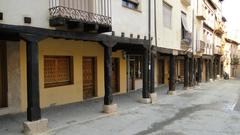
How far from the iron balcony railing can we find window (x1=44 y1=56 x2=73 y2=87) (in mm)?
3410

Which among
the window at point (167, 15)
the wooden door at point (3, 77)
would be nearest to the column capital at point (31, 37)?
the wooden door at point (3, 77)

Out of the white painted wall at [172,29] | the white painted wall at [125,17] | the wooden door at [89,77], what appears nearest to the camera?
the white painted wall at [125,17]

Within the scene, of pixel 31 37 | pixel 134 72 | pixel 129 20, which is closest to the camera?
pixel 31 37

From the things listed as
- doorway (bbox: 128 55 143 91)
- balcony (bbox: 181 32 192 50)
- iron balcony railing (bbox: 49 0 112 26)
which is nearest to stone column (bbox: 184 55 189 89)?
balcony (bbox: 181 32 192 50)

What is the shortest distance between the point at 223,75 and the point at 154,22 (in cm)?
3358

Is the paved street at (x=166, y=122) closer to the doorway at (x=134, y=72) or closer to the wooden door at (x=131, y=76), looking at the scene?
the wooden door at (x=131, y=76)

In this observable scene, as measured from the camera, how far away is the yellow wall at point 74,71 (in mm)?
12172

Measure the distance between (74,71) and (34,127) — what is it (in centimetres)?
637

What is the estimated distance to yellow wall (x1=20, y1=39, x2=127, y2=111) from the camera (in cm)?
1217

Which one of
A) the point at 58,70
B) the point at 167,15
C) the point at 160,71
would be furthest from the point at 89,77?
the point at 160,71

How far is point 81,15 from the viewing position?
34.0 feet

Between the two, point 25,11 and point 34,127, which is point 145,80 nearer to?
point 34,127

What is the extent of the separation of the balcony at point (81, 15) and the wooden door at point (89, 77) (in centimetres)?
460

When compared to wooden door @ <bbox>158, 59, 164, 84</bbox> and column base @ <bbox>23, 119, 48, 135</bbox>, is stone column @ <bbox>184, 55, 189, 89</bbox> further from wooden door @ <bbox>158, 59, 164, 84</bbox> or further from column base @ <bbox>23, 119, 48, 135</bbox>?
column base @ <bbox>23, 119, 48, 135</bbox>
